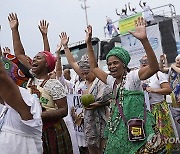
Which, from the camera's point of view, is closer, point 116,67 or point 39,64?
point 116,67

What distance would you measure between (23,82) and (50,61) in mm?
808

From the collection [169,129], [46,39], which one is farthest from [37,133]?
[169,129]

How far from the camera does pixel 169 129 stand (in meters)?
5.83

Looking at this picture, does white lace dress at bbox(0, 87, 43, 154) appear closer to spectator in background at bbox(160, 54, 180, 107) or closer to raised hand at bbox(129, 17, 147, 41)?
raised hand at bbox(129, 17, 147, 41)

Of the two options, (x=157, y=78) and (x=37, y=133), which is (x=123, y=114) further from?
(x=157, y=78)

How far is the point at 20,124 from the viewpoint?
2.71m

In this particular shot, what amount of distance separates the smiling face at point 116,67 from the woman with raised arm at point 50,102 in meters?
0.55

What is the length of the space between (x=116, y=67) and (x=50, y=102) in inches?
29.9

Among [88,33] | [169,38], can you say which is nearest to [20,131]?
[88,33]

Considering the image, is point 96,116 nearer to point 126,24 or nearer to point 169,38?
point 169,38

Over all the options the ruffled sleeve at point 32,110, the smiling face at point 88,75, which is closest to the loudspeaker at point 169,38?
the smiling face at point 88,75

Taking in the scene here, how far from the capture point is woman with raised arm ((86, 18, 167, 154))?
3.39 m

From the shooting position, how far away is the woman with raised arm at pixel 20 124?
8.64 feet

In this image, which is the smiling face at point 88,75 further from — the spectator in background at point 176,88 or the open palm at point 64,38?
the spectator in background at point 176,88
